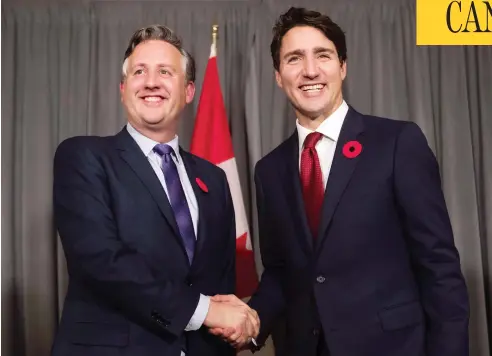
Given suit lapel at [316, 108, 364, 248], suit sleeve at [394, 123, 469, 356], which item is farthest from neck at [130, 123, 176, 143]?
suit sleeve at [394, 123, 469, 356]

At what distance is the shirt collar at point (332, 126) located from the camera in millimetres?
1578

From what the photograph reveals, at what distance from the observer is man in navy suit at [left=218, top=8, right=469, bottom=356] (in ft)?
4.55

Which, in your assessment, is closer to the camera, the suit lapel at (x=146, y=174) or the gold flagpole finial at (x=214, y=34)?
the suit lapel at (x=146, y=174)

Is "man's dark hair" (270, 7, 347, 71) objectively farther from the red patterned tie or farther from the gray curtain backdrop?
the gray curtain backdrop

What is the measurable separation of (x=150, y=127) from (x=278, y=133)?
1.18 m

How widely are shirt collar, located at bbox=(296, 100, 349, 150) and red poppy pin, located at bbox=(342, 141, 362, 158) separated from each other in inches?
2.3

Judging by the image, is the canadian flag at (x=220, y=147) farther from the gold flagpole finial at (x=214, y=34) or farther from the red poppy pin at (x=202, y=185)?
the red poppy pin at (x=202, y=185)

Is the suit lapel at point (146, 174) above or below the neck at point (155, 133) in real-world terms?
below

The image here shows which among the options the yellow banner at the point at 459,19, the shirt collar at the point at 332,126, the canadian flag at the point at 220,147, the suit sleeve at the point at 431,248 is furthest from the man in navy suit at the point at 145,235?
the yellow banner at the point at 459,19

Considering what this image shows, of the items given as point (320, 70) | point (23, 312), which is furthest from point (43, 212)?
point (320, 70)

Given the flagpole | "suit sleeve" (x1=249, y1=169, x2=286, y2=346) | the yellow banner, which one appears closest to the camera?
"suit sleeve" (x1=249, y1=169, x2=286, y2=346)

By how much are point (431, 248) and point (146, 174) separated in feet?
2.52

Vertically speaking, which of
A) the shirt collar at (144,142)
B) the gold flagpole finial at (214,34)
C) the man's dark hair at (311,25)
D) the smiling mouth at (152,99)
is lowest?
the shirt collar at (144,142)

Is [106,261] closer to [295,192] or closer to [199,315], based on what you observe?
[199,315]
